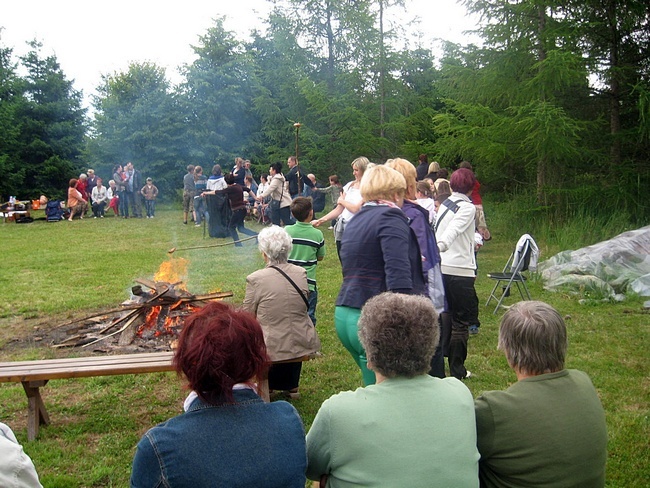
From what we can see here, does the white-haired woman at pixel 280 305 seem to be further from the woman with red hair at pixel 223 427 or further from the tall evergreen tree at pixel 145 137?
the tall evergreen tree at pixel 145 137

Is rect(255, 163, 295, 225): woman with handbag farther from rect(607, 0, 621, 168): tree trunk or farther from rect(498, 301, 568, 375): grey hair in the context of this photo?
rect(498, 301, 568, 375): grey hair

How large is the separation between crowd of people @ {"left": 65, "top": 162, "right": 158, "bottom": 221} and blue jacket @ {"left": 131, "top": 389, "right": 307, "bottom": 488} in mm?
20130

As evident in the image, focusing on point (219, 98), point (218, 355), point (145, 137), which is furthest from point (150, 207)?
point (218, 355)

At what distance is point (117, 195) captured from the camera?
878 inches

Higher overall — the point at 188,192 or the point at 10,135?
the point at 10,135

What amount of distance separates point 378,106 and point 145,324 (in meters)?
17.1

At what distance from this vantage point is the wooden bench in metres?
4.26

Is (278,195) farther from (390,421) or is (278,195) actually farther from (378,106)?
(390,421)

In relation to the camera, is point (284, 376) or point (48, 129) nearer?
point (284, 376)

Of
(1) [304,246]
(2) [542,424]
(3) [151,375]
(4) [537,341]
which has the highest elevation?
(1) [304,246]

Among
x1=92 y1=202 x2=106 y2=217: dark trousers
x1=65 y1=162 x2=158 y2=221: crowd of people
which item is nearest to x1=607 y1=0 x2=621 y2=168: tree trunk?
x1=65 y1=162 x2=158 y2=221: crowd of people

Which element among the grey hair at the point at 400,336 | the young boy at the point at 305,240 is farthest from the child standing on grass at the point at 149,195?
the grey hair at the point at 400,336

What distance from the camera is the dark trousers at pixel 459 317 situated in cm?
503

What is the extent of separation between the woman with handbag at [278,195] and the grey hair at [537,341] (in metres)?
10.9
